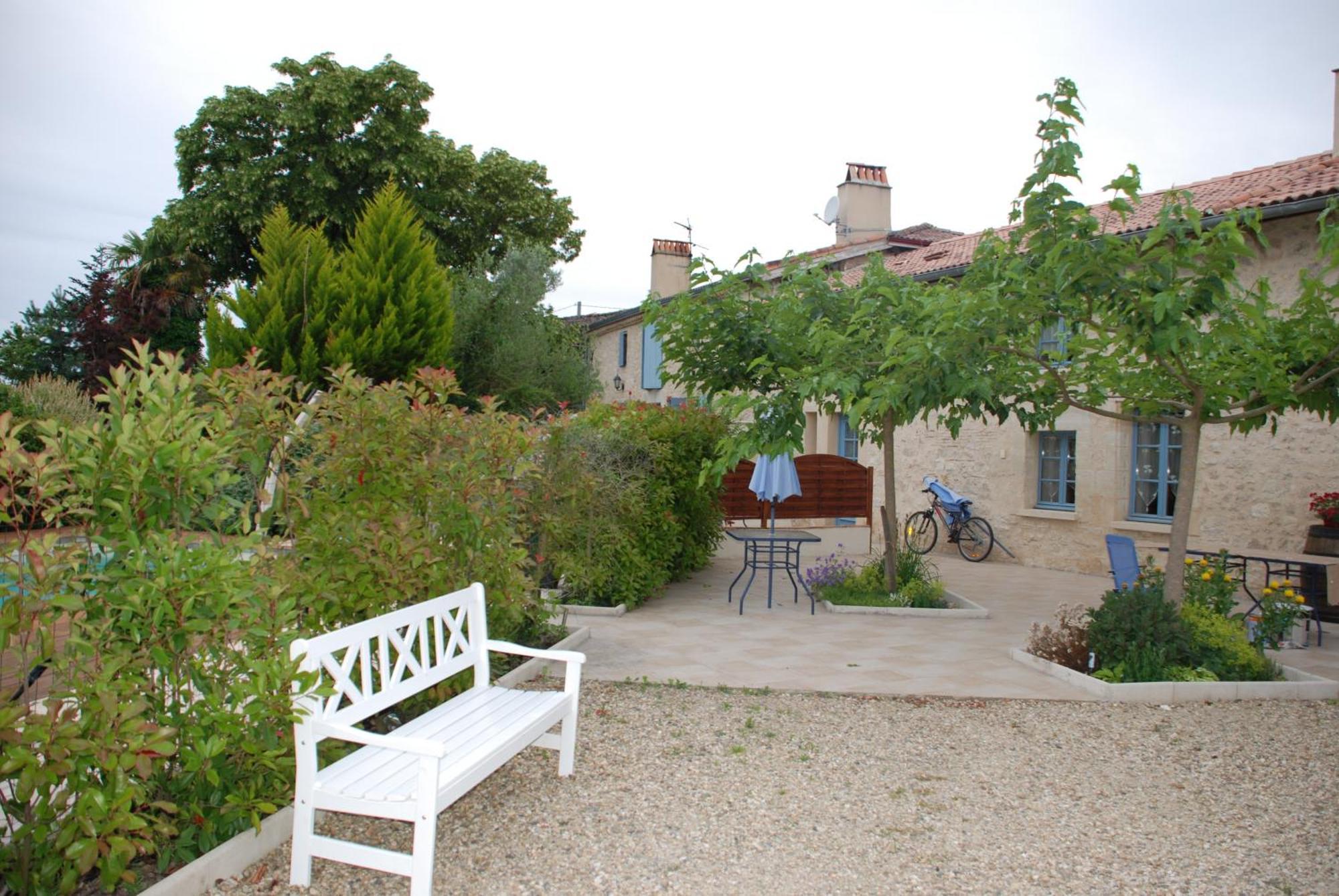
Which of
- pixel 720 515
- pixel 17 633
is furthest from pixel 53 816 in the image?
pixel 720 515

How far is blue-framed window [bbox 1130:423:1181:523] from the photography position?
11.4 metres

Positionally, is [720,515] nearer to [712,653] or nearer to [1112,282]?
[712,653]

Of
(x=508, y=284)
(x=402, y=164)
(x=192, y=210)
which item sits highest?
(x=402, y=164)

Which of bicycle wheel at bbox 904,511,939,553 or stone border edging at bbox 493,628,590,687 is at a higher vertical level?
bicycle wheel at bbox 904,511,939,553

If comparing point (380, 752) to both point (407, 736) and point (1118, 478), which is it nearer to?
point (407, 736)

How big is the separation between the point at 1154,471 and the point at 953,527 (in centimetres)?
305

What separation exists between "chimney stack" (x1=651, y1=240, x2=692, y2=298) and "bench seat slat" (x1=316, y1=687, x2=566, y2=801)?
834 inches

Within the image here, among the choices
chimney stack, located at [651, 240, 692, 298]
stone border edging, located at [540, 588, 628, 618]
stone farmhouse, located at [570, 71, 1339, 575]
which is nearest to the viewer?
stone border edging, located at [540, 588, 628, 618]

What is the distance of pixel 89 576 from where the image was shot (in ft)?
8.82

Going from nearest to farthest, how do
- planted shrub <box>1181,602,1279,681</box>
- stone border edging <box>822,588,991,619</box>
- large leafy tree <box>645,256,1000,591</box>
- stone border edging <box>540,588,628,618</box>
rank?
large leafy tree <box>645,256,1000,591</box>
planted shrub <box>1181,602,1279,681</box>
stone border edging <box>540,588,628,618</box>
stone border edging <box>822,588,991,619</box>

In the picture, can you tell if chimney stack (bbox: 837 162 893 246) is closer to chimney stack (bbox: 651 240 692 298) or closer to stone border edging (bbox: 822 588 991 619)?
chimney stack (bbox: 651 240 692 298)

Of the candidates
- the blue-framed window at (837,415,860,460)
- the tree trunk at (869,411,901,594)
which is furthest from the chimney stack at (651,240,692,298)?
the tree trunk at (869,411,901,594)

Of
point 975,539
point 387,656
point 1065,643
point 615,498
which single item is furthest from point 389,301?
point 387,656

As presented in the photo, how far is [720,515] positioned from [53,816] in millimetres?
8961
